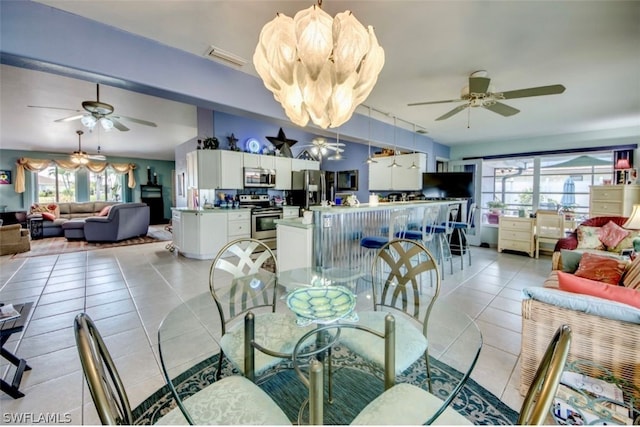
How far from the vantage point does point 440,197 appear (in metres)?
6.01

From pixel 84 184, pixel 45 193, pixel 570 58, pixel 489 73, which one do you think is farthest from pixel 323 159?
pixel 45 193

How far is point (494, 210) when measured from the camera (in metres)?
6.61

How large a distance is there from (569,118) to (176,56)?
→ 5.96 m

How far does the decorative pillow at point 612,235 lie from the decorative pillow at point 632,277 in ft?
6.16

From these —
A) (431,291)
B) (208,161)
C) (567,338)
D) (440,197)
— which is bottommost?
(431,291)

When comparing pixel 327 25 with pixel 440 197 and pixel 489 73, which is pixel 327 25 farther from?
pixel 440 197

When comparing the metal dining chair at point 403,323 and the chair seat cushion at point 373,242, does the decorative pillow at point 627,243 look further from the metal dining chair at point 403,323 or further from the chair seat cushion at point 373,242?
the metal dining chair at point 403,323

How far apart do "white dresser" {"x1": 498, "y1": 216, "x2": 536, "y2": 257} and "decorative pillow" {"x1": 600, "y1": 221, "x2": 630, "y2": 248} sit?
6.37 feet

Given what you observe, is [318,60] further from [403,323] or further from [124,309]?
[124,309]

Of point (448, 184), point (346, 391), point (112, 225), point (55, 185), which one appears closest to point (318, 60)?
point (346, 391)

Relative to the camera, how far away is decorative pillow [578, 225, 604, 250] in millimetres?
3596

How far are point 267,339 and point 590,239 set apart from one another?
15.3 ft

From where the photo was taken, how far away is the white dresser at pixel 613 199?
175 inches

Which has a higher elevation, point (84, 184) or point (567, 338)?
point (84, 184)
